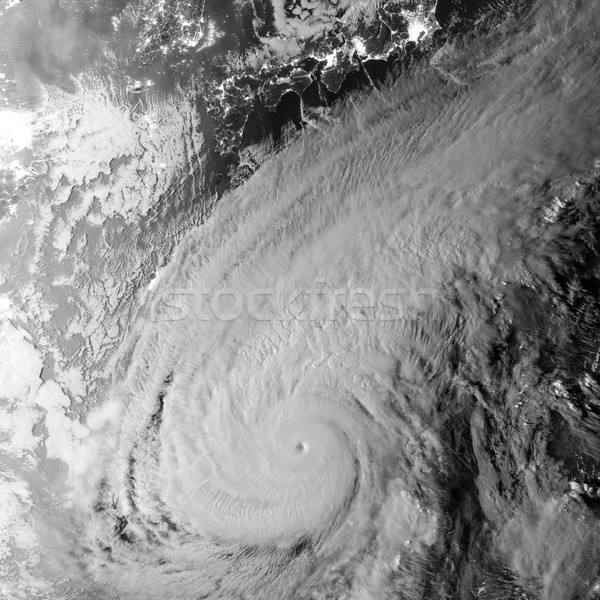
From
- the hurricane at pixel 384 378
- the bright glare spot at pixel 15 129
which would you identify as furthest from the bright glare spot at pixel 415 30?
the bright glare spot at pixel 15 129

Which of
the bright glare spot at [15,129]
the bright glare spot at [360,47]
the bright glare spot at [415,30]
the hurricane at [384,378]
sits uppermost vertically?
the bright glare spot at [15,129]

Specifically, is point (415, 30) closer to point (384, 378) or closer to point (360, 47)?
point (360, 47)

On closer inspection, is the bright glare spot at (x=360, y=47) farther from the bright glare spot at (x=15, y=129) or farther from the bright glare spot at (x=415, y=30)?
the bright glare spot at (x=15, y=129)

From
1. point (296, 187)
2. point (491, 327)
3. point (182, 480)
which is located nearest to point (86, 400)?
point (182, 480)

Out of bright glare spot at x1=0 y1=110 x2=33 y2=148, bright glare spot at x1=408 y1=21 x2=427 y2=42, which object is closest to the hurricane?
bright glare spot at x1=408 y1=21 x2=427 y2=42

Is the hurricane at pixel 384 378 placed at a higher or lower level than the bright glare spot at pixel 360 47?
lower

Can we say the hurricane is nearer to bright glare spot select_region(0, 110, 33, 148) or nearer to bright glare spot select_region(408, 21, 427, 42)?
bright glare spot select_region(408, 21, 427, 42)

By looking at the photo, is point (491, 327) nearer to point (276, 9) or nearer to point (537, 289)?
point (537, 289)
